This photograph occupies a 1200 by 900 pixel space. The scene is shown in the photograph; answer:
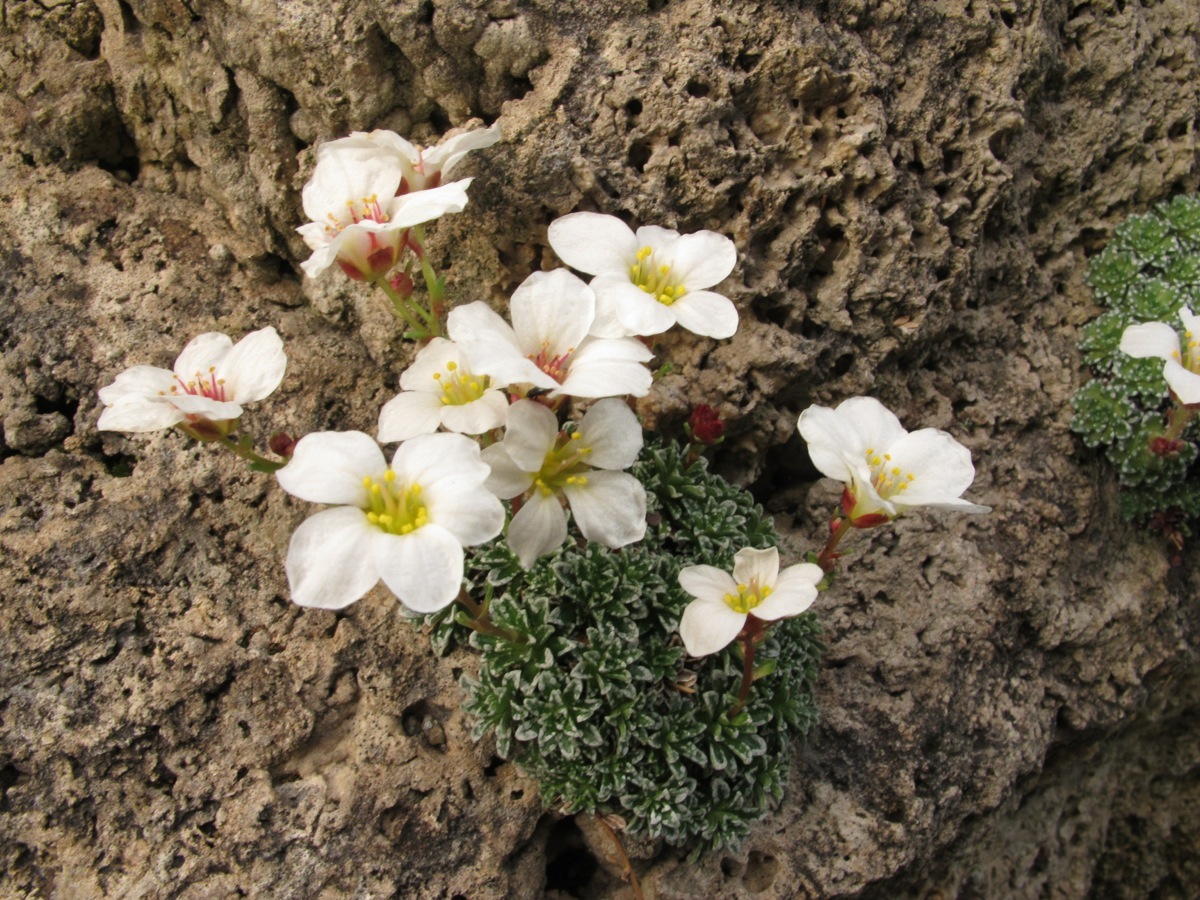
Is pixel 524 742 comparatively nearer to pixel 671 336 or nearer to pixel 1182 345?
pixel 671 336

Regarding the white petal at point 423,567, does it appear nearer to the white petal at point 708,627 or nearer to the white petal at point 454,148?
the white petal at point 708,627

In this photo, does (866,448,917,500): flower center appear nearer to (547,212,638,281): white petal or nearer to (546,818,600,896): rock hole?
(547,212,638,281): white petal

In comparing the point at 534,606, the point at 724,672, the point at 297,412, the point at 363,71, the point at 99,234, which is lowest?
the point at 724,672

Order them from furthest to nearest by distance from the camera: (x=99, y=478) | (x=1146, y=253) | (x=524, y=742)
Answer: (x=1146, y=253) → (x=99, y=478) → (x=524, y=742)

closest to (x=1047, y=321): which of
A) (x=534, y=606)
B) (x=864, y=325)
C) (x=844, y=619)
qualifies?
(x=864, y=325)

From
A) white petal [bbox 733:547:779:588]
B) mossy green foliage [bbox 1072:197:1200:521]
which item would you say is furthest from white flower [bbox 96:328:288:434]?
mossy green foliage [bbox 1072:197:1200:521]

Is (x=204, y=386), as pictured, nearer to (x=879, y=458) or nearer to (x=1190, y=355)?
(x=879, y=458)

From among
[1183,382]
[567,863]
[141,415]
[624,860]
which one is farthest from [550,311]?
[1183,382]
